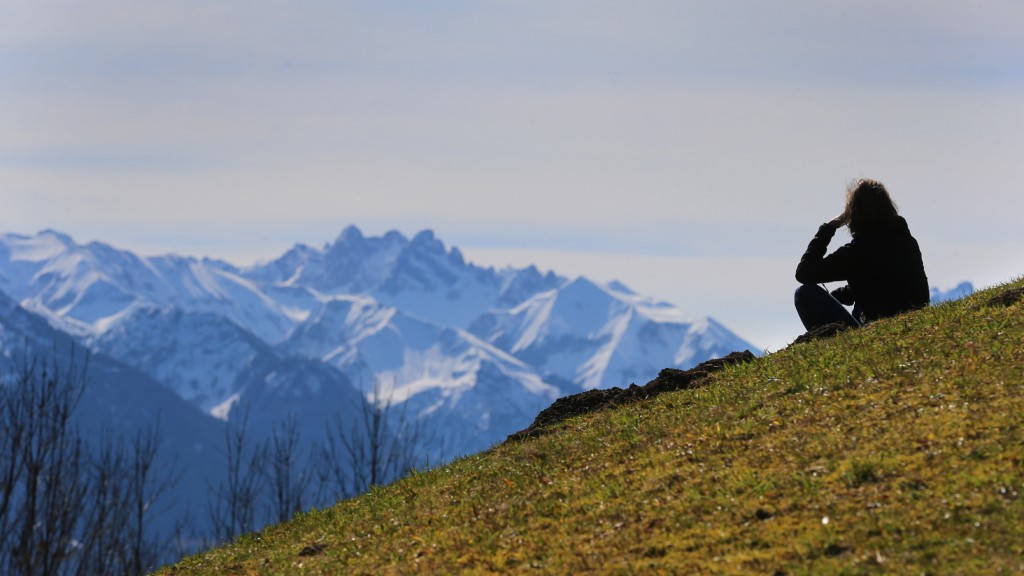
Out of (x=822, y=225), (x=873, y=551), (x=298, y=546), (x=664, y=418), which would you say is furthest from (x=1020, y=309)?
(x=298, y=546)

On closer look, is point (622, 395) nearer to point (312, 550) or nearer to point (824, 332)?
point (824, 332)

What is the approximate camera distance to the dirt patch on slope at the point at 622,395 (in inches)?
738

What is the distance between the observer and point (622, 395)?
19188mm

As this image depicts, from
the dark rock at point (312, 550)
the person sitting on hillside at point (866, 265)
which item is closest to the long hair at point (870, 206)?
the person sitting on hillside at point (866, 265)

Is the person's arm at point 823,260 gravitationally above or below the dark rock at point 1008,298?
above

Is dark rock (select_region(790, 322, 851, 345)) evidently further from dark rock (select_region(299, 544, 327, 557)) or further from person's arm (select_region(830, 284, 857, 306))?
dark rock (select_region(299, 544, 327, 557))

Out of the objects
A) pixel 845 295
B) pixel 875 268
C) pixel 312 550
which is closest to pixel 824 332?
pixel 845 295

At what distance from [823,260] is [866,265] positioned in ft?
2.32

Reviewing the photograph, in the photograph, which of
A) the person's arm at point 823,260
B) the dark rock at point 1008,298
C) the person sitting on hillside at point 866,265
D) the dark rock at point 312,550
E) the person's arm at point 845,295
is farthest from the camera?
the person's arm at point 845,295

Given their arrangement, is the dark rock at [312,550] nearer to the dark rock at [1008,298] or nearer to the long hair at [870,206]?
the long hair at [870,206]

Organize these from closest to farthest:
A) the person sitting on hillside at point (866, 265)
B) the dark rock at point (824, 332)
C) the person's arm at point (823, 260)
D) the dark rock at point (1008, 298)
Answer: the dark rock at point (1008, 298) → the person sitting on hillside at point (866, 265) → the person's arm at point (823, 260) → the dark rock at point (824, 332)

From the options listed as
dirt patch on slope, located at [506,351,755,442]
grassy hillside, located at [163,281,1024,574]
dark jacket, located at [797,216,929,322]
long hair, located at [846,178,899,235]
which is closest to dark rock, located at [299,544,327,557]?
grassy hillside, located at [163,281,1024,574]

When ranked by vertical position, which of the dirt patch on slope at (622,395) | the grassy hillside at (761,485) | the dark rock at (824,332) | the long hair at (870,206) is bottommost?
the grassy hillside at (761,485)

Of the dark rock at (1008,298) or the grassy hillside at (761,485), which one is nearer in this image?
the grassy hillside at (761,485)
